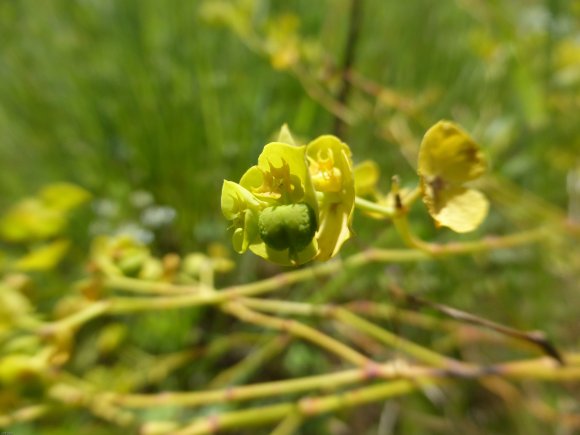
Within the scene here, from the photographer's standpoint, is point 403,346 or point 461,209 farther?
point 403,346

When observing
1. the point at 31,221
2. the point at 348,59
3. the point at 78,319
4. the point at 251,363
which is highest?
the point at 348,59

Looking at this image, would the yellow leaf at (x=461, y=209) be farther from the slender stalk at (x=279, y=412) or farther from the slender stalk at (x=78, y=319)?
the slender stalk at (x=78, y=319)

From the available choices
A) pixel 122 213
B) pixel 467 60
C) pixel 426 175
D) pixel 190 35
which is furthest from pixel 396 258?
pixel 467 60

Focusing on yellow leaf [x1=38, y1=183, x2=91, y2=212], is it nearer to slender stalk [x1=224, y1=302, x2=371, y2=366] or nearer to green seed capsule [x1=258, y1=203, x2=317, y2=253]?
slender stalk [x1=224, y1=302, x2=371, y2=366]

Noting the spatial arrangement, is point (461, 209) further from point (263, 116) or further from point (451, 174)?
point (263, 116)

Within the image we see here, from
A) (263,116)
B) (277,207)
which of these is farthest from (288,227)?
(263,116)
